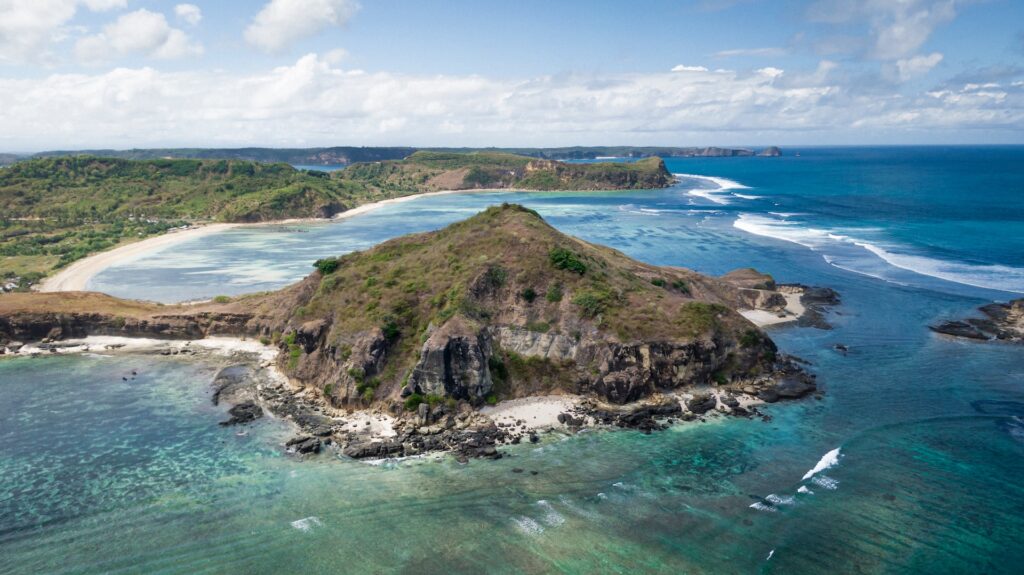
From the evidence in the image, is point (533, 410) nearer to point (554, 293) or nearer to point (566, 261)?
→ point (554, 293)

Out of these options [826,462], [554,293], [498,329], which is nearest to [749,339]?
[826,462]

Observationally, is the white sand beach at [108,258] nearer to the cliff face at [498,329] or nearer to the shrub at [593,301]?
the cliff face at [498,329]

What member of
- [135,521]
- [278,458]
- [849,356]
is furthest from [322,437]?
[849,356]

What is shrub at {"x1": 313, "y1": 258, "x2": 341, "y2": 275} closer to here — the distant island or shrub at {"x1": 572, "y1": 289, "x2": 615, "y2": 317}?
the distant island

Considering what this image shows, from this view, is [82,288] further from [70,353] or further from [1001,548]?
[1001,548]

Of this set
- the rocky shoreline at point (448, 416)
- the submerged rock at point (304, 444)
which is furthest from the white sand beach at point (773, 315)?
the submerged rock at point (304, 444)

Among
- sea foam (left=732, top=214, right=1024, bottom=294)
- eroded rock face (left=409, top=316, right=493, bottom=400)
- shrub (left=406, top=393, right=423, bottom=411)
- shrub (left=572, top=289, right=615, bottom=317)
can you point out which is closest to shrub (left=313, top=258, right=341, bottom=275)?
eroded rock face (left=409, top=316, right=493, bottom=400)

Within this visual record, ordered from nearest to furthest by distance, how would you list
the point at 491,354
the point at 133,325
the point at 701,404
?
the point at 701,404 → the point at 491,354 → the point at 133,325

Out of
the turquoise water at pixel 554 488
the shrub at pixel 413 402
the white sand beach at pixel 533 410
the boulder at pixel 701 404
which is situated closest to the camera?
the turquoise water at pixel 554 488
